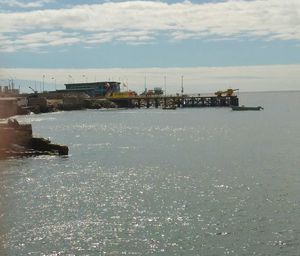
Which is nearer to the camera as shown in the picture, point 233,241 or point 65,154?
point 233,241

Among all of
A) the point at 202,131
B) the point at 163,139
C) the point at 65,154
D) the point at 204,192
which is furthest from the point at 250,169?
the point at 202,131

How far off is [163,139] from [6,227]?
6746 cm

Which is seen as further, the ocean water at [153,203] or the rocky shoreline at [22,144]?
the rocky shoreline at [22,144]

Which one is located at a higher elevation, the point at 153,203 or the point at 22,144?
the point at 22,144

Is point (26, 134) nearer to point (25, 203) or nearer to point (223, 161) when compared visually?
point (223, 161)

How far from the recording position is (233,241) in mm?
31359

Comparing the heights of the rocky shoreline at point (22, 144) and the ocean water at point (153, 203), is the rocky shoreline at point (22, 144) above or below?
above

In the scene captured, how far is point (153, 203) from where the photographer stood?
41.7m

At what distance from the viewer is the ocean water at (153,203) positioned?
31172mm

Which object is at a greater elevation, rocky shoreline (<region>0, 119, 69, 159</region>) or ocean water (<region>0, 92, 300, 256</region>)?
rocky shoreline (<region>0, 119, 69, 159</region>)

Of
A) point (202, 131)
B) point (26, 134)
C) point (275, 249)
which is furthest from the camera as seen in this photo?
point (202, 131)

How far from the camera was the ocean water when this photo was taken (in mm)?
31172

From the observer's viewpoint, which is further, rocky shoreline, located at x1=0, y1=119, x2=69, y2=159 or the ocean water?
rocky shoreline, located at x1=0, y1=119, x2=69, y2=159

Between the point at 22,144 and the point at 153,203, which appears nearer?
the point at 153,203
